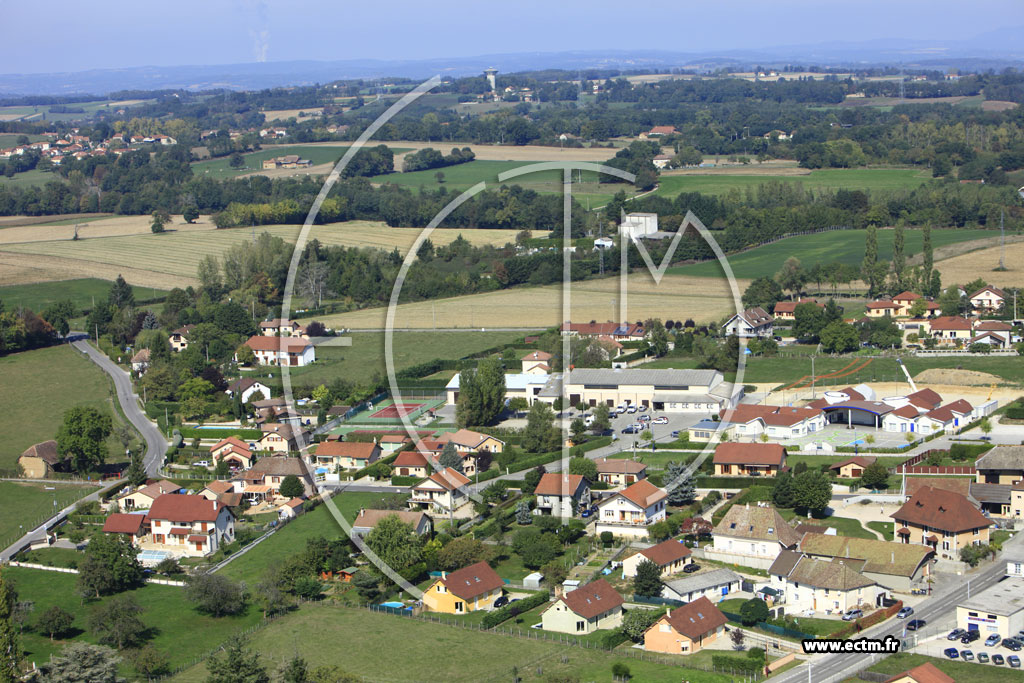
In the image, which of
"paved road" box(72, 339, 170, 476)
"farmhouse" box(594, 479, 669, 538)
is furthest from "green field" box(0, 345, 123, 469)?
"farmhouse" box(594, 479, 669, 538)

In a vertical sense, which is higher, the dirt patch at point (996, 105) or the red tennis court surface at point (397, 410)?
the dirt patch at point (996, 105)

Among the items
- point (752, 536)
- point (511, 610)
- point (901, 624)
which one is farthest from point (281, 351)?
point (901, 624)

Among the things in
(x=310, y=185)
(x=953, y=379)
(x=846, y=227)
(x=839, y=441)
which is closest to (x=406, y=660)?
(x=839, y=441)

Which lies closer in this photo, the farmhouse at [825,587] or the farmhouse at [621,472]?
the farmhouse at [825,587]

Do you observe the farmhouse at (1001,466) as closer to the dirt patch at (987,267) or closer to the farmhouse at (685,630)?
the farmhouse at (685,630)

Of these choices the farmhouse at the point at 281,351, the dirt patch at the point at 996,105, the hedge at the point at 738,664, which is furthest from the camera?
the dirt patch at the point at 996,105

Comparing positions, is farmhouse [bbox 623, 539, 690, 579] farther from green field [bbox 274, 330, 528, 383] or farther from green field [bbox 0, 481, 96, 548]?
green field [bbox 274, 330, 528, 383]

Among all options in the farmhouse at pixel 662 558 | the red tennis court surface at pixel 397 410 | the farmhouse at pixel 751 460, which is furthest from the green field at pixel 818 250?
the farmhouse at pixel 662 558

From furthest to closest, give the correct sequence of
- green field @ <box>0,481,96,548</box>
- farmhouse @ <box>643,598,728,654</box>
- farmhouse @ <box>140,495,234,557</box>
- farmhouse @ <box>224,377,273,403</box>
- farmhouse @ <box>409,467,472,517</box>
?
farmhouse @ <box>224,377,273,403</box>
farmhouse @ <box>409,467,472,517</box>
green field @ <box>0,481,96,548</box>
farmhouse @ <box>140,495,234,557</box>
farmhouse @ <box>643,598,728,654</box>
